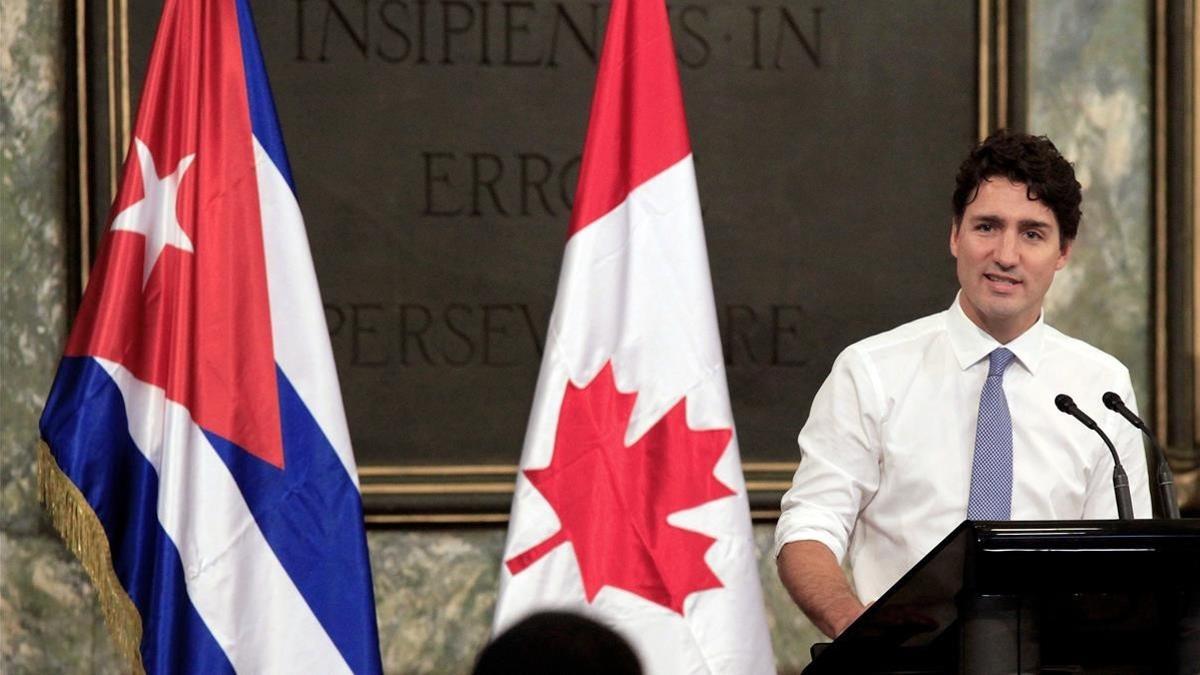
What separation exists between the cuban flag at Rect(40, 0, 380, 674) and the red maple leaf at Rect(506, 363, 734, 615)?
16.5 inches

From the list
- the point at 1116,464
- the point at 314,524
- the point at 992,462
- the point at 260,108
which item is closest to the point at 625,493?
the point at 314,524

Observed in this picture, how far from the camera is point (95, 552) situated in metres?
3.28

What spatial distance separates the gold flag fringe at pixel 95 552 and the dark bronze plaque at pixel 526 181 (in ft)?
2.51

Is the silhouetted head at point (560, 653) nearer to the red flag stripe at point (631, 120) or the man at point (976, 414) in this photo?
the man at point (976, 414)

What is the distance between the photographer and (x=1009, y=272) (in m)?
2.80

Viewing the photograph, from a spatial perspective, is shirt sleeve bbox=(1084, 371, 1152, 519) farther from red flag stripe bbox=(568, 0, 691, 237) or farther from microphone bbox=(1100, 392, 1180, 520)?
red flag stripe bbox=(568, 0, 691, 237)

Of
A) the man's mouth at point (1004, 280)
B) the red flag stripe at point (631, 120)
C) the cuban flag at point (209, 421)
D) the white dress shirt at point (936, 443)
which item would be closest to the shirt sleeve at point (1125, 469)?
the white dress shirt at point (936, 443)

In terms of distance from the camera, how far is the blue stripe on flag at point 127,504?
10.6 feet

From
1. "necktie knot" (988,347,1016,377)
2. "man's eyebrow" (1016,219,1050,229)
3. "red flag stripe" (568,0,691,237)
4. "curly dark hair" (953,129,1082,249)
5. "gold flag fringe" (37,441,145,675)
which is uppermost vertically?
"red flag stripe" (568,0,691,237)

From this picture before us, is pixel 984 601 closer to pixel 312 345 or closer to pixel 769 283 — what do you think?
pixel 312 345

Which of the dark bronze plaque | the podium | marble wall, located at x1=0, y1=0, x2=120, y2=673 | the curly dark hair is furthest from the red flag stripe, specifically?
the podium

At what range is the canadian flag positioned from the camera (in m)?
3.36

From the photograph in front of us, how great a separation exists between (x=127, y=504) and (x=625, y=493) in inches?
39.2

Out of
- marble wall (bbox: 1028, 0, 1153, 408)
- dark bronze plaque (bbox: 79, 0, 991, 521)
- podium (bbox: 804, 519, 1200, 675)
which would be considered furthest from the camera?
marble wall (bbox: 1028, 0, 1153, 408)
